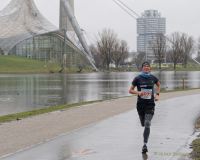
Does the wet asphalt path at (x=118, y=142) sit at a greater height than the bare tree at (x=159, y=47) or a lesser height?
lesser

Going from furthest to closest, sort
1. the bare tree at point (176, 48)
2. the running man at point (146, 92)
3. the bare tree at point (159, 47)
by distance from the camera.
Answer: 1. the bare tree at point (176, 48)
2. the bare tree at point (159, 47)
3. the running man at point (146, 92)

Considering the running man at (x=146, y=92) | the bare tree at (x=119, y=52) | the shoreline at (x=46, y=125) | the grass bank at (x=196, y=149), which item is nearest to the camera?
the grass bank at (x=196, y=149)

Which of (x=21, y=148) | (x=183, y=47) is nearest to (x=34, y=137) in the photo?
(x=21, y=148)

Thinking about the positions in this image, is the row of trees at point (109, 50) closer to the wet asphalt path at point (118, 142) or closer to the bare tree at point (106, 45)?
the bare tree at point (106, 45)

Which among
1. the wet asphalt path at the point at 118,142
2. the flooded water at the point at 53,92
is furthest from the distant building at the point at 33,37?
the wet asphalt path at the point at 118,142

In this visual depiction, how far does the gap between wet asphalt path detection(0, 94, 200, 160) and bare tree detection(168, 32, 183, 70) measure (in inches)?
5028

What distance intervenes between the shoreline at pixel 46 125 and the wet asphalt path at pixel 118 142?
42 centimetres

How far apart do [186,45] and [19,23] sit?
46.8 m

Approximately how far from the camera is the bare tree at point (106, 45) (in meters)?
142

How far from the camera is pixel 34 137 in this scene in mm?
13125

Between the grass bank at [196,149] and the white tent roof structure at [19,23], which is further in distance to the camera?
the white tent roof structure at [19,23]

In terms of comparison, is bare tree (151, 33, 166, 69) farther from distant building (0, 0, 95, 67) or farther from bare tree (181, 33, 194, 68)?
distant building (0, 0, 95, 67)

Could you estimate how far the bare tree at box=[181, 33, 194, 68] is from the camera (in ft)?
493

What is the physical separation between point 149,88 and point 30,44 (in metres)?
132
